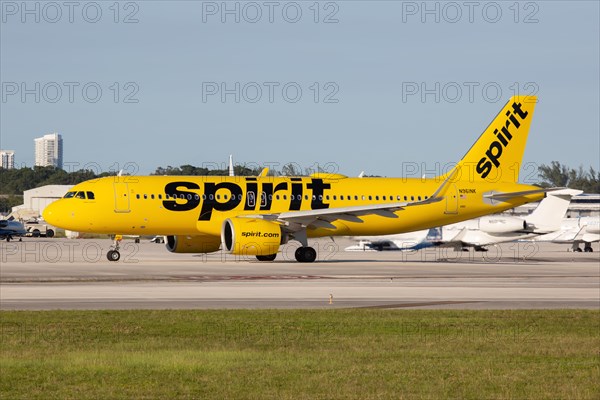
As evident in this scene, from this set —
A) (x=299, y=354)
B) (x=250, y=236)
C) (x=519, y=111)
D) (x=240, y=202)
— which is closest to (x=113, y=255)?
(x=240, y=202)

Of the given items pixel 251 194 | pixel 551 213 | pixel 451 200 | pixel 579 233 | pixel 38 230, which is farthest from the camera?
pixel 38 230

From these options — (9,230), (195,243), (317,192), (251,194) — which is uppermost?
(317,192)

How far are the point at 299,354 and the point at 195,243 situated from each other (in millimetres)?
36230

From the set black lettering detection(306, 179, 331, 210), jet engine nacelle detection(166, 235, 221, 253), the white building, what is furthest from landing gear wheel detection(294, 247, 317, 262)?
the white building

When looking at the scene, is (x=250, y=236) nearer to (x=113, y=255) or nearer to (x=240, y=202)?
(x=240, y=202)

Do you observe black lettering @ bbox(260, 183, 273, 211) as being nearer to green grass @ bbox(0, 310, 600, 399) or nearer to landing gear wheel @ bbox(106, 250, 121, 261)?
landing gear wheel @ bbox(106, 250, 121, 261)

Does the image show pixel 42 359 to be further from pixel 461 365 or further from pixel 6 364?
pixel 461 365

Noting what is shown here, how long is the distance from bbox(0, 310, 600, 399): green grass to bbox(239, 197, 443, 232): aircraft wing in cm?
2485

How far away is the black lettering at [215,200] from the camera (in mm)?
51688

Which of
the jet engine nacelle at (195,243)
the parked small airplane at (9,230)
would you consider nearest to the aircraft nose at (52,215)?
the jet engine nacelle at (195,243)

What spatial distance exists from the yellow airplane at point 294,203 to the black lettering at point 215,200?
0.05 meters

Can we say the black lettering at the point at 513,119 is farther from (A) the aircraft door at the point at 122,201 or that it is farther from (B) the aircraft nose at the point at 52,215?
(B) the aircraft nose at the point at 52,215

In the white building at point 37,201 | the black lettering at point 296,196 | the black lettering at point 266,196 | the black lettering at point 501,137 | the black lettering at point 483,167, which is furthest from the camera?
the white building at point 37,201

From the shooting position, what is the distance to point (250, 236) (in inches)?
1938
